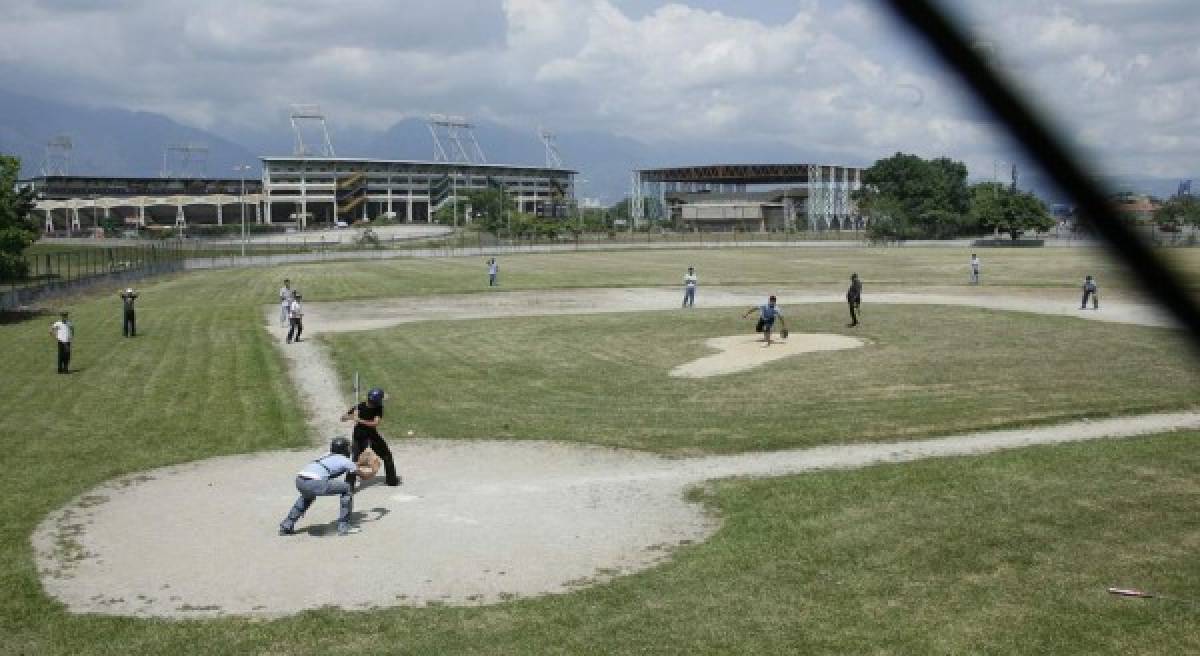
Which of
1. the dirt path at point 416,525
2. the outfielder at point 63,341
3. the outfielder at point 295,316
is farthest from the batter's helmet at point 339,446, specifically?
the outfielder at point 295,316

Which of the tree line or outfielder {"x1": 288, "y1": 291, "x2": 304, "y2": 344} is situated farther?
the tree line

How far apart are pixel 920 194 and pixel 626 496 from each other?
153669mm

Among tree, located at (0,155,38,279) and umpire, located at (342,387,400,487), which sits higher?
tree, located at (0,155,38,279)

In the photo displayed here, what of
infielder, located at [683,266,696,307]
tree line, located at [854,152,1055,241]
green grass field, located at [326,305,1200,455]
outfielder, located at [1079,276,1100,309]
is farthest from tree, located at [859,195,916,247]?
green grass field, located at [326,305,1200,455]

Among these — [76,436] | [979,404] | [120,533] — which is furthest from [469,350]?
[120,533]

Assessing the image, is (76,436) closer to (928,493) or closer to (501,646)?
(501,646)

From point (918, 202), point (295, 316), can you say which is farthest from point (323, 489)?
point (918, 202)

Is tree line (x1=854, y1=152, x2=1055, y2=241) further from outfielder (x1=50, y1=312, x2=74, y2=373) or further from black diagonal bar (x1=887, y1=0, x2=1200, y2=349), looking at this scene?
black diagonal bar (x1=887, y1=0, x2=1200, y2=349)

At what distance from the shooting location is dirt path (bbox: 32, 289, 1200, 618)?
42.2 feet

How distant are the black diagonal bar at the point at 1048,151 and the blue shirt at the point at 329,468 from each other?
47.0ft

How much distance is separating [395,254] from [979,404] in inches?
3610

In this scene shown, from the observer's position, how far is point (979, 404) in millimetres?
23672

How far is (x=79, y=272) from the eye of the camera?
68.7 meters

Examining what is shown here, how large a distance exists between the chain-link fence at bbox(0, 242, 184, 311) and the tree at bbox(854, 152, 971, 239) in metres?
94.3
